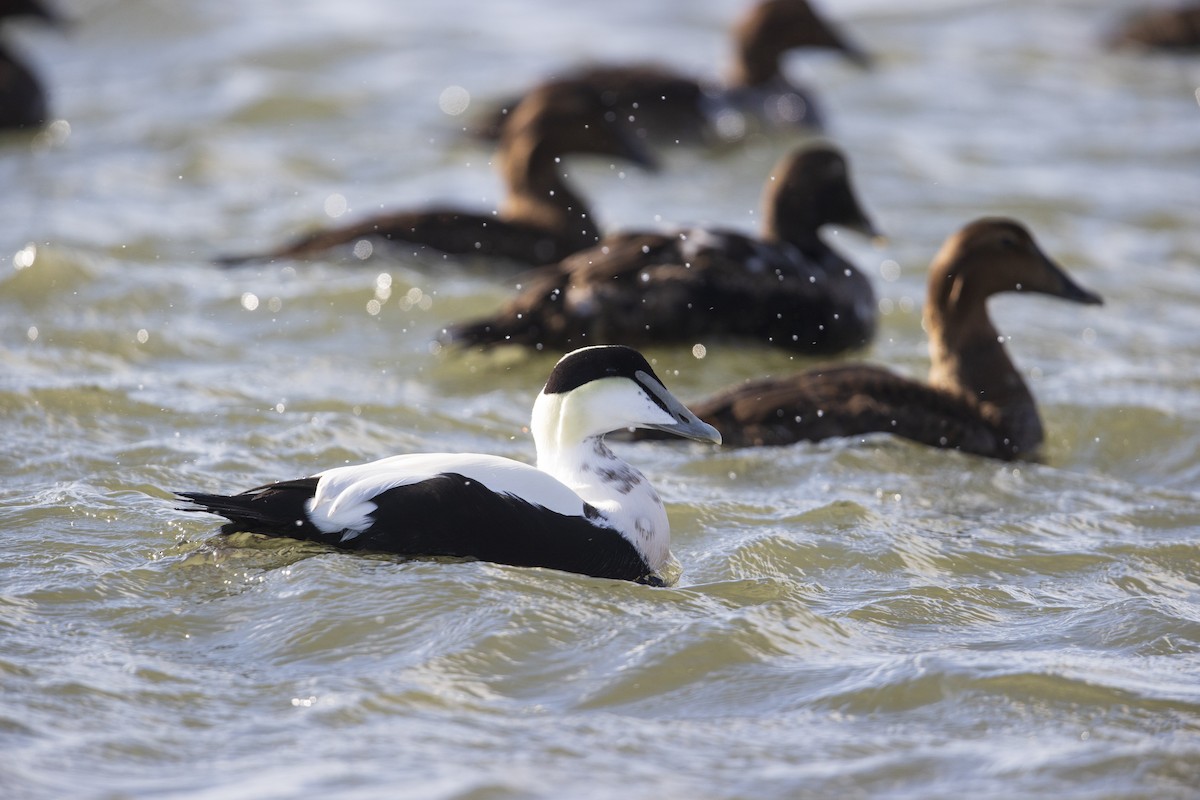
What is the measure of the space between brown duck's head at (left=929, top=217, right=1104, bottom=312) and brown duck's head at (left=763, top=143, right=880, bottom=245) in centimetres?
128

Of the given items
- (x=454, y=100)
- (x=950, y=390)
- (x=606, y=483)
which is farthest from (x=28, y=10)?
(x=606, y=483)

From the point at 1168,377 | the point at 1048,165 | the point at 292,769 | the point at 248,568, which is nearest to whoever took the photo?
the point at 292,769

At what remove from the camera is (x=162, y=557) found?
5211 millimetres

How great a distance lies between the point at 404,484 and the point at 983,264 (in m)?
3.17

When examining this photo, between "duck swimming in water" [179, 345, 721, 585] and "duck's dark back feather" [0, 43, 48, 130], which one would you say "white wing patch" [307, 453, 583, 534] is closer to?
"duck swimming in water" [179, 345, 721, 585]

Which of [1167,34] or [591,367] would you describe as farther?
[1167,34]

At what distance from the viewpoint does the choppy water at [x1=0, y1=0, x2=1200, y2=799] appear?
419 cm

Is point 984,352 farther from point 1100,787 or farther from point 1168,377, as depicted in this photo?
point 1100,787

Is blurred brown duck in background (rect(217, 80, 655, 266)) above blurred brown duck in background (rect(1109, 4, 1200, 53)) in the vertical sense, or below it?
below

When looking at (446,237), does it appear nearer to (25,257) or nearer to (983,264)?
(25,257)

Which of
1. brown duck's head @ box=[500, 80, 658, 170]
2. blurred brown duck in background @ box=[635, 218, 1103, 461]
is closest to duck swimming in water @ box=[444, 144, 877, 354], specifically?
blurred brown duck in background @ box=[635, 218, 1103, 461]

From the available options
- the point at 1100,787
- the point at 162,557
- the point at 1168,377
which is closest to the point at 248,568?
the point at 162,557

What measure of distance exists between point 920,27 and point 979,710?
40.2 ft

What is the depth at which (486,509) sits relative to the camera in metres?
4.92
